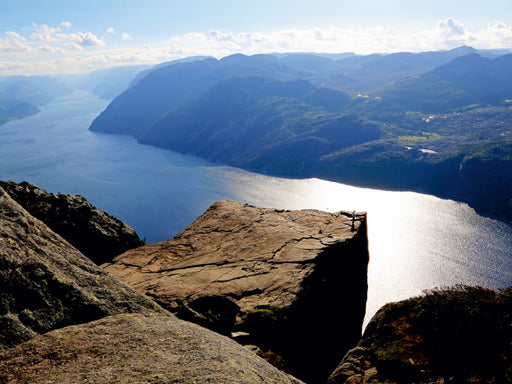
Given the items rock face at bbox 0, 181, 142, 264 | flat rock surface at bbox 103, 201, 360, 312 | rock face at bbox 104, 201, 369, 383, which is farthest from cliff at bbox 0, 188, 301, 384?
rock face at bbox 0, 181, 142, 264

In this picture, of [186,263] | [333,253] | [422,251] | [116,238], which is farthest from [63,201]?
[422,251]

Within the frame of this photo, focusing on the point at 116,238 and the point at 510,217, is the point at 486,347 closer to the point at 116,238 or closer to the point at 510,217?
the point at 116,238

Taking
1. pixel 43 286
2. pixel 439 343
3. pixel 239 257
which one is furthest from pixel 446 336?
pixel 43 286

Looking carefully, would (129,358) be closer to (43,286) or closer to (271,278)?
(43,286)

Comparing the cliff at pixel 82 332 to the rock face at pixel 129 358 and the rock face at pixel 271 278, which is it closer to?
the rock face at pixel 129 358

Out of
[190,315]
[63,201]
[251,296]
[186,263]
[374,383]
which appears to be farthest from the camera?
[63,201]

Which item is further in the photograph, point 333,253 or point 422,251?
point 422,251
